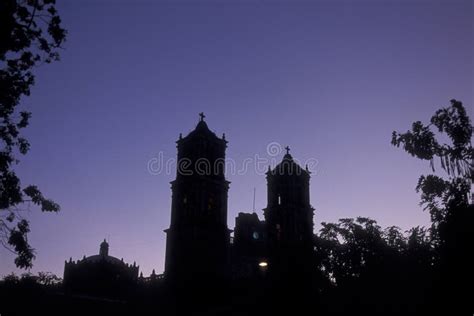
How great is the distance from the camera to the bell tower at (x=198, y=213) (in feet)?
122

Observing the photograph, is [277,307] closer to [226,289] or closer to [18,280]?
[226,289]

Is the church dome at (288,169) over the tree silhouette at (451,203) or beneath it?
over

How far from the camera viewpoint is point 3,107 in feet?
53.6

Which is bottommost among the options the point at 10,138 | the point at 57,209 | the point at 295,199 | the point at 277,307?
the point at 277,307

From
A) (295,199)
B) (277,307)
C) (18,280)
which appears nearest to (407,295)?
(277,307)

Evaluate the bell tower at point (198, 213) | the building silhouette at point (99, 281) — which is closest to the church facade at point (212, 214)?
the bell tower at point (198, 213)

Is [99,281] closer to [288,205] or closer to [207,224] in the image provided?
[207,224]

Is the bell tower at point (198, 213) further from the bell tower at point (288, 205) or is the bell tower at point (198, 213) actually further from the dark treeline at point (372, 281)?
the bell tower at point (288, 205)

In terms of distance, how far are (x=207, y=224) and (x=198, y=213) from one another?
1.21 metres

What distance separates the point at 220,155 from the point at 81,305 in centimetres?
1747

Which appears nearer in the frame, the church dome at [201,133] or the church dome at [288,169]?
the church dome at [201,133]

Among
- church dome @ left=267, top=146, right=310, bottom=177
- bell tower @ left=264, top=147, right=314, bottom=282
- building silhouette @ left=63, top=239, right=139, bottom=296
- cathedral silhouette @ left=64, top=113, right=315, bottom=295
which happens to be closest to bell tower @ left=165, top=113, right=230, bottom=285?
cathedral silhouette @ left=64, top=113, right=315, bottom=295

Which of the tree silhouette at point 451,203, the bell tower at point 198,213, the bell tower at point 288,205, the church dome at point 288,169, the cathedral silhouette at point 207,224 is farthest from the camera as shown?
the church dome at point 288,169

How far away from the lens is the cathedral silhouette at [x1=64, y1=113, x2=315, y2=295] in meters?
36.9
